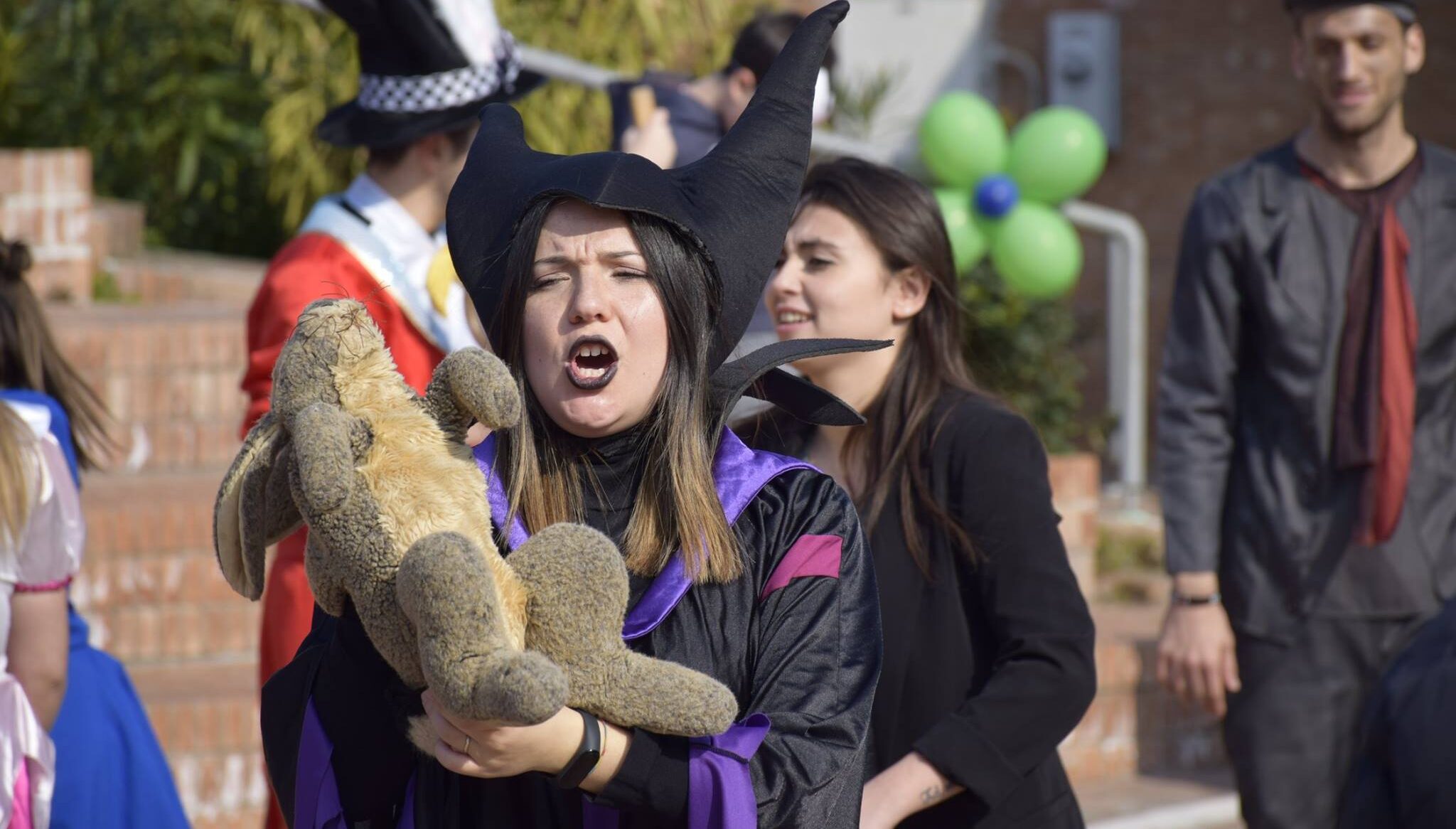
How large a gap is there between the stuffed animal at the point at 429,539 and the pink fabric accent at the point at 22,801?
133 centimetres

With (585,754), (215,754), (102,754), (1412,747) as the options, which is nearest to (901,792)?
(585,754)

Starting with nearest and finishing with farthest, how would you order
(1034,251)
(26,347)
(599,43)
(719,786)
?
(719,786) < (26,347) < (1034,251) < (599,43)

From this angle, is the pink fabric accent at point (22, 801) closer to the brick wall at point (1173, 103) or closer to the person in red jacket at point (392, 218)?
the person in red jacket at point (392, 218)

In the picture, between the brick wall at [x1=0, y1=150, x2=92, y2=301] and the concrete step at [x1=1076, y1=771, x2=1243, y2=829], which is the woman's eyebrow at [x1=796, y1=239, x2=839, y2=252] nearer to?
the concrete step at [x1=1076, y1=771, x2=1243, y2=829]

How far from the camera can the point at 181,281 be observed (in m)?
8.11

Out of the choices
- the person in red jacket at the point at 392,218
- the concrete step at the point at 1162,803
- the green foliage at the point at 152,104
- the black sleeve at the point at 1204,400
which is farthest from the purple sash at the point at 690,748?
the green foliage at the point at 152,104

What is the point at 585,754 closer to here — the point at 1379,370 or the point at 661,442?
the point at 661,442

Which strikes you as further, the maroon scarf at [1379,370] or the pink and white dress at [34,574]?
the maroon scarf at [1379,370]

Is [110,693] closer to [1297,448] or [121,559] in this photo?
[121,559]

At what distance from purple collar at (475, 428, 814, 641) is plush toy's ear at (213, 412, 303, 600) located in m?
0.23

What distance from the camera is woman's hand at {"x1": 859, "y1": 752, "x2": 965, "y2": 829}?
8.38 feet

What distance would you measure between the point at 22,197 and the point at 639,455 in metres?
6.74

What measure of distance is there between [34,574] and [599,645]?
164 centimetres

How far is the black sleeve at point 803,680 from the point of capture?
5.96 ft
